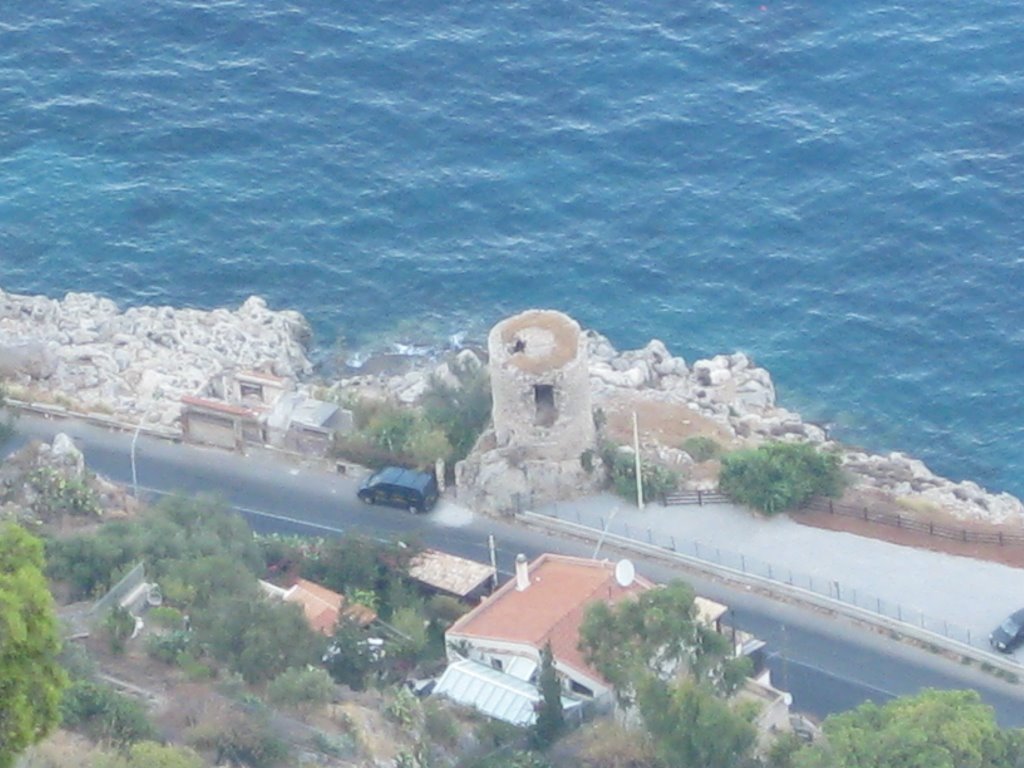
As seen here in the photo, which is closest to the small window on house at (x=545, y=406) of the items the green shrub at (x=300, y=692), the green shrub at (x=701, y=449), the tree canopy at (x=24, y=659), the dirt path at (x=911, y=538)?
the green shrub at (x=701, y=449)

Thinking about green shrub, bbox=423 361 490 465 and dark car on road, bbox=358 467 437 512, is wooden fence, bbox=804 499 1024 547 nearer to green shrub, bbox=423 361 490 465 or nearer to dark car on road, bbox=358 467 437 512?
green shrub, bbox=423 361 490 465

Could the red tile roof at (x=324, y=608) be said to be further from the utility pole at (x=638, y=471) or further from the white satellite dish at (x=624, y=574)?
the utility pole at (x=638, y=471)

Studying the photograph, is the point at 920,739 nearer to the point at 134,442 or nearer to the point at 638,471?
the point at 638,471

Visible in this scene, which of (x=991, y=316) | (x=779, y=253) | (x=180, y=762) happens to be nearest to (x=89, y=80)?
(x=779, y=253)

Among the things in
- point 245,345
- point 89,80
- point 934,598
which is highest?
point 89,80

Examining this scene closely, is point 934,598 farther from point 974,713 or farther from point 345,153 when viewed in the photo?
point 345,153

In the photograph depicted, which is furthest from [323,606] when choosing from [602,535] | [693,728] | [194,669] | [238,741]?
[693,728]

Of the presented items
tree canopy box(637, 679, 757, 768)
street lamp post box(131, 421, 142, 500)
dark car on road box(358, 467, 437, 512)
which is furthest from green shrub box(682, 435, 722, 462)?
tree canopy box(637, 679, 757, 768)
